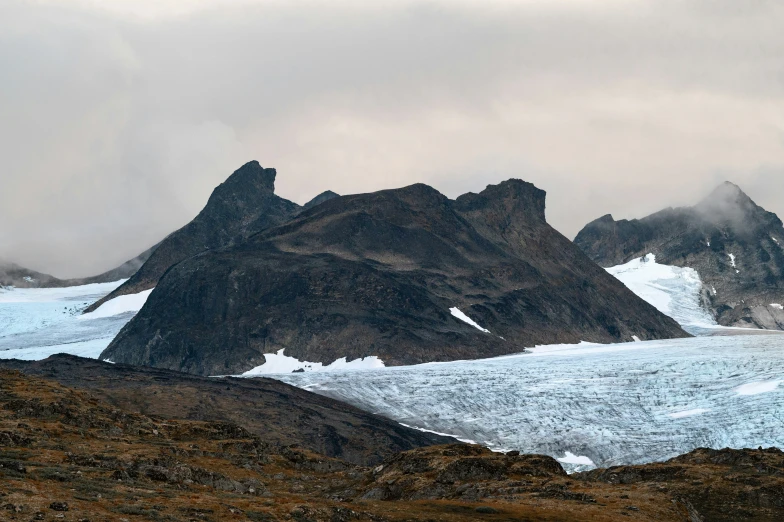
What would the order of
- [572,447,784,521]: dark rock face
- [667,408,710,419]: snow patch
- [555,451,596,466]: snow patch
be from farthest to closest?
1. [667,408,710,419]: snow patch
2. [555,451,596,466]: snow patch
3. [572,447,784,521]: dark rock face

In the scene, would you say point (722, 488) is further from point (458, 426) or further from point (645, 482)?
point (458, 426)

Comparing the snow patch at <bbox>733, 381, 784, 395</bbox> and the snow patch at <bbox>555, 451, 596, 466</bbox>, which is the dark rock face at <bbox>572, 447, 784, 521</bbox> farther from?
the snow patch at <bbox>733, 381, 784, 395</bbox>

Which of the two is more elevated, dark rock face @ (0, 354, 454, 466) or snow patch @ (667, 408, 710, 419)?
snow patch @ (667, 408, 710, 419)

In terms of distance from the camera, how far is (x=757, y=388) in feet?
610

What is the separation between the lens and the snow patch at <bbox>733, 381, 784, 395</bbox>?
602 ft

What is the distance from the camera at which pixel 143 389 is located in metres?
193

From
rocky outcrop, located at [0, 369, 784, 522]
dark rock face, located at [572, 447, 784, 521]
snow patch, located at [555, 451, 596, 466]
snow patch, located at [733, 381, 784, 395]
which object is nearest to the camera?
rocky outcrop, located at [0, 369, 784, 522]

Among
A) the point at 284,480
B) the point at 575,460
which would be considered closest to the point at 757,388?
the point at 575,460

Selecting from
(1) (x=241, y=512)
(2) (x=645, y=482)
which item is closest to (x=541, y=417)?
(2) (x=645, y=482)

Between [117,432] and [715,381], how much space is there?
126817mm

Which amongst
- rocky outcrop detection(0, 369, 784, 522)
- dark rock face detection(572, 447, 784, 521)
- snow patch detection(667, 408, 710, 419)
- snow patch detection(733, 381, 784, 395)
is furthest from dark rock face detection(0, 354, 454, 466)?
dark rock face detection(572, 447, 784, 521)

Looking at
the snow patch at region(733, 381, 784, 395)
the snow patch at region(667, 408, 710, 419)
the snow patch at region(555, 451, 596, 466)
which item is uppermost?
the snow patch at region(733, 381, 784, 395)

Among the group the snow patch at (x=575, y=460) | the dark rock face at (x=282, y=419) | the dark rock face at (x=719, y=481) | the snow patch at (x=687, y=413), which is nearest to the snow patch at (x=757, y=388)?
the snow patch at (x=687, y=413)

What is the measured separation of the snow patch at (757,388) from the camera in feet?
602
